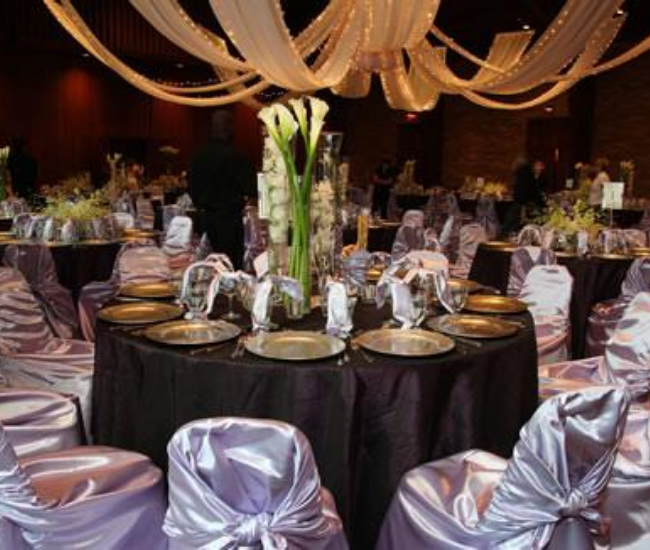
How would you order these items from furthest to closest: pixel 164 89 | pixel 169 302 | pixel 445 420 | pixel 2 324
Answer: pixel 164 89
pixel 2 324
pixel 169 302
pixel 445 420

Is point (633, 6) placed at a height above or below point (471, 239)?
above

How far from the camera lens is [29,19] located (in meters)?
10.7

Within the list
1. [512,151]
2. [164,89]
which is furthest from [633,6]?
[164,89]

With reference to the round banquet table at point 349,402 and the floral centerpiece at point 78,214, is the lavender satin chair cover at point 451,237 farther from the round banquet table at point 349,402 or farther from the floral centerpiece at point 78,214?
the round banquet table at point 349,402

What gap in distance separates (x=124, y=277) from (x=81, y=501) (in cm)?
239

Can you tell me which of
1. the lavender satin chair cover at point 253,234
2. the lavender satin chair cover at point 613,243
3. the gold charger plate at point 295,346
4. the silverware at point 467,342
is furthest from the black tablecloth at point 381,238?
the gold charger plate at point 295,346

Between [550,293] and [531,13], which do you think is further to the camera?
[531,13]

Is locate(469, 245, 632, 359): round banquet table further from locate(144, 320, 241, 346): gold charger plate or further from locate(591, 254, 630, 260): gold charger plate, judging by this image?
locate(144, 320, 241, 346): gold charger plate

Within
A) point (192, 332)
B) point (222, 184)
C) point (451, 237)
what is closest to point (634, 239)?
point (451, 237)

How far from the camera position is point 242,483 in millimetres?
1396

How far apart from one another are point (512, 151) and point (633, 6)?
3.95 m

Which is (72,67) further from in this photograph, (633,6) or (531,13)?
(633,6)

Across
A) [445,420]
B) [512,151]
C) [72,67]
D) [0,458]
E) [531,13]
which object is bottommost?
[445,420]

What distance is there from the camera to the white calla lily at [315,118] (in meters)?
2.50
